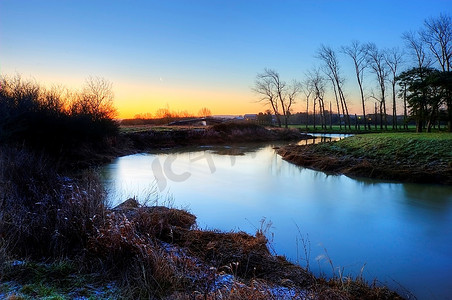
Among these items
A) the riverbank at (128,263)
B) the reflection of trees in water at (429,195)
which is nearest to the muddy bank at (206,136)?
the reflection of trees in water at (429,195)

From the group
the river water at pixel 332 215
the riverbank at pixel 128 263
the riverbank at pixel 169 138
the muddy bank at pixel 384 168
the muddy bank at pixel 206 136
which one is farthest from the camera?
the muddy bank at pixel 206 136

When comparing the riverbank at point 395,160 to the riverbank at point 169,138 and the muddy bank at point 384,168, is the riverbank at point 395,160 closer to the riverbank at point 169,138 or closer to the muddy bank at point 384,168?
the muddy bank at point 384,168

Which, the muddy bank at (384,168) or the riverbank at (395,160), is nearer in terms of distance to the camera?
the muddy bank at (384,168)

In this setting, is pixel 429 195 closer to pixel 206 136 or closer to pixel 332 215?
pixel 332 215

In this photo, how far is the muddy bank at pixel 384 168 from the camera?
1091cm

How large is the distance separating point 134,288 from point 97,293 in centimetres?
38

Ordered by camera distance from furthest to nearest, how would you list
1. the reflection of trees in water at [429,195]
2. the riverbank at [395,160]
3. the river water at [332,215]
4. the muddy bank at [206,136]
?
the muddy bank at [206,136] < the riverbank at [395,160] < the reflection of trees in water at [429,195] < the river water at [332,215]

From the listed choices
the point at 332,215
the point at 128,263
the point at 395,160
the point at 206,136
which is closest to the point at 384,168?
the point at 395,160

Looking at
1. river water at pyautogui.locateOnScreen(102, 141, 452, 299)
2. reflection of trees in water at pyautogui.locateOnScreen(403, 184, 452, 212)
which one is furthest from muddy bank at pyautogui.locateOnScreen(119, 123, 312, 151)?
reflection of trees in water at pyautogui.locateOnScreen(403, 184, 452, 212)

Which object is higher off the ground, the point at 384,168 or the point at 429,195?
the point at 384,168

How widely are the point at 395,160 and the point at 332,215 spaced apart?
7.32 metres

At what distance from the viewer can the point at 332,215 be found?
7.62 m

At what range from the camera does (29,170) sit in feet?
23.8

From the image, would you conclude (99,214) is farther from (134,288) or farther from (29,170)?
(29,170)
